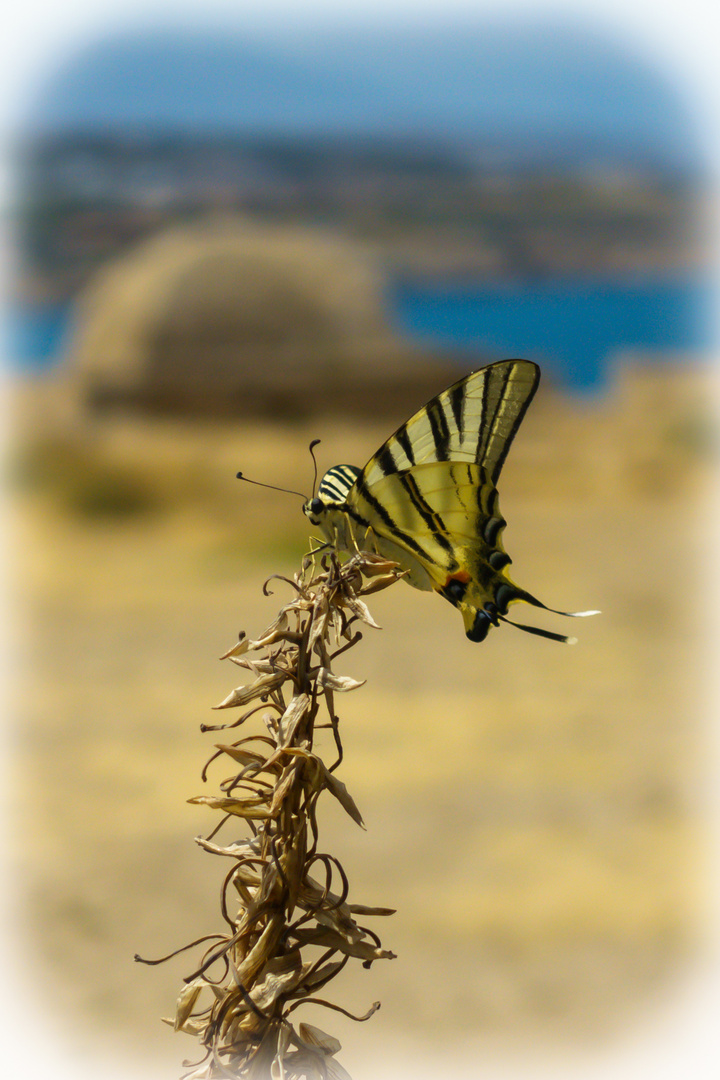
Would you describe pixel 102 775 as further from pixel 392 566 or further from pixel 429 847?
pixel 392 566

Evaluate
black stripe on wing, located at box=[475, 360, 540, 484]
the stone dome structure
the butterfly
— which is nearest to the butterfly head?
the butterfly

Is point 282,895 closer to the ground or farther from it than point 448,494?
closer to the ground

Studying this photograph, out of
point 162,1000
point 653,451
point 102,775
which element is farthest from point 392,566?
point 653,451

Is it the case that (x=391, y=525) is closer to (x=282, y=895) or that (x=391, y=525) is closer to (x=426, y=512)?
(x=426, y=512)

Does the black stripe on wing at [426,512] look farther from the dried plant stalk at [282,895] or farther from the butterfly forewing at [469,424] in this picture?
the dried plant stalk at [282,895]

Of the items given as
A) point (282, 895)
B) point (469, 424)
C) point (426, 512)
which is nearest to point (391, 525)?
point (426, 512)

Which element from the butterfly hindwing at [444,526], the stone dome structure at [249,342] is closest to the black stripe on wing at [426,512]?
the butterfly hindwing at [444,526]
